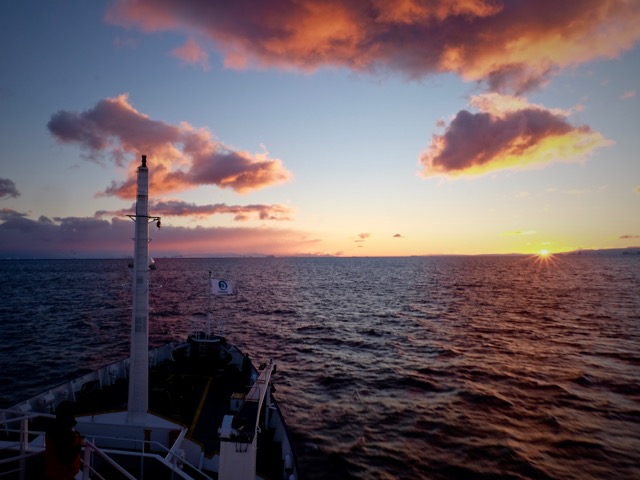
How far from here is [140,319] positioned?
53.4 feet

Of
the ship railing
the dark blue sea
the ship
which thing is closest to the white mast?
the ship

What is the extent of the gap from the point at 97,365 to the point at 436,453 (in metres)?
35.1

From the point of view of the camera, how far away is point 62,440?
7.10m

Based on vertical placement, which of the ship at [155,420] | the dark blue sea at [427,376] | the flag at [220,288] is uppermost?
the flag at [220,288]

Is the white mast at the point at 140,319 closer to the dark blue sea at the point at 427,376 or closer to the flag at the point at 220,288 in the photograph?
the flag at the point at 220,288

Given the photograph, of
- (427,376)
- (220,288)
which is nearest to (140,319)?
(220,288)

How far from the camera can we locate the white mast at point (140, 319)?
1602cm

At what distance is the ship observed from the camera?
1103cm

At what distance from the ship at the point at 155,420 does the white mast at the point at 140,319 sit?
0.13 ft

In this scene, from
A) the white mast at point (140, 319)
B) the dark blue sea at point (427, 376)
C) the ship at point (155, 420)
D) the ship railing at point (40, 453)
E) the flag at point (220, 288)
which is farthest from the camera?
the flag at point (220, 288)

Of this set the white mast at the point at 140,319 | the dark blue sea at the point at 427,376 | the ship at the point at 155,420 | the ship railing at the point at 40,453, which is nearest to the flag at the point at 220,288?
the ship at the point at 155,420

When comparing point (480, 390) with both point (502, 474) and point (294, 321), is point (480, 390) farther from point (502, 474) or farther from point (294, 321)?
point (294, 321)

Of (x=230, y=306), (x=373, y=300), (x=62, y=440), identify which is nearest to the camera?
(x=62, y=440)

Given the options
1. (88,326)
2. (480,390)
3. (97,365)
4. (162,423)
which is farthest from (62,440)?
(88,326)
